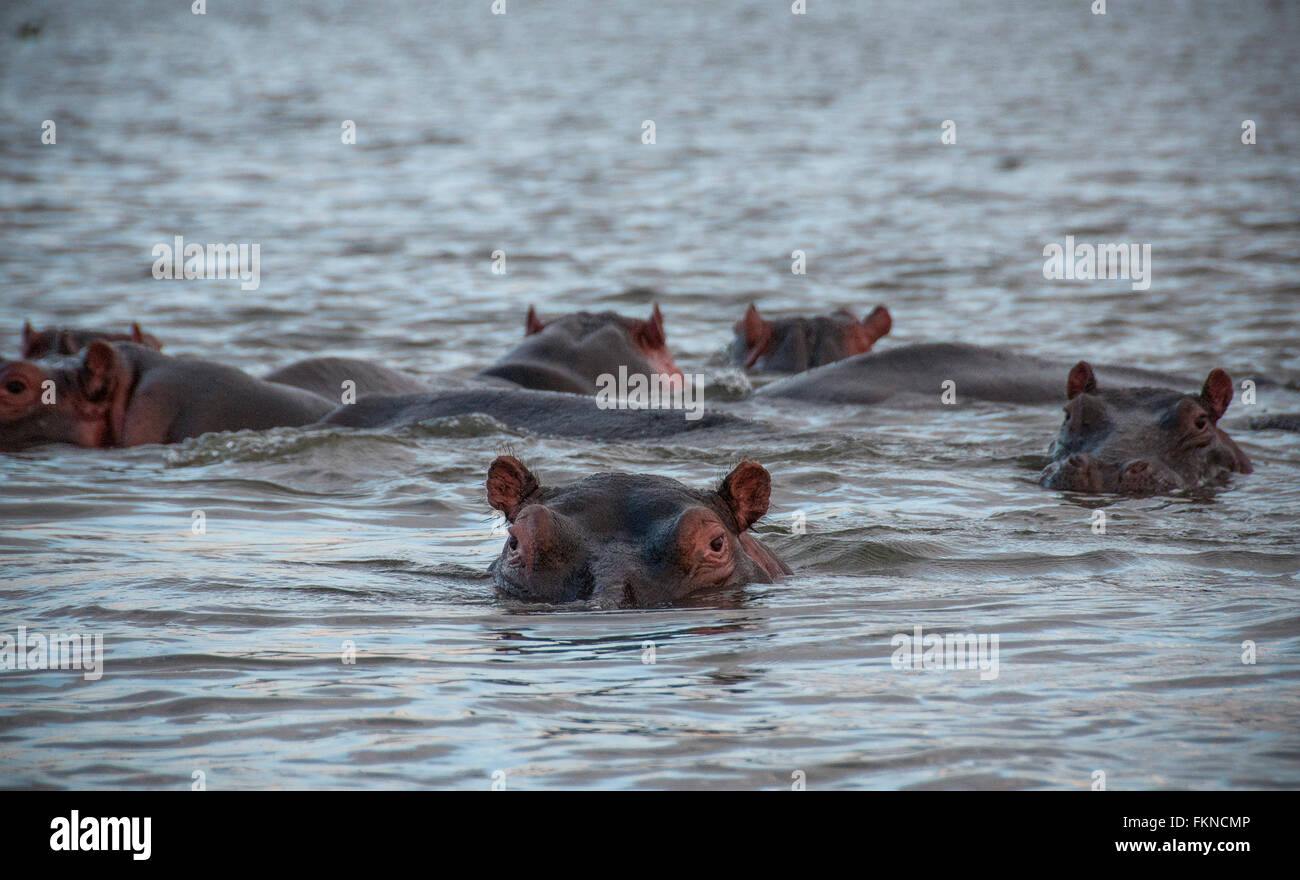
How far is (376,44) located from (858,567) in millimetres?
68247

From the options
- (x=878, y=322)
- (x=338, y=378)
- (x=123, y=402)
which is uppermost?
(x=878, y=322)

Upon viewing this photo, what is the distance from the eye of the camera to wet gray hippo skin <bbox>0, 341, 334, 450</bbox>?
1215cm

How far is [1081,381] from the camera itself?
1159 cm

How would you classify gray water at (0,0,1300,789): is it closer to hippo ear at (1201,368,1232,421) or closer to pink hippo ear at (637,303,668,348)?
hippo ear at (1201,368,1232,421)

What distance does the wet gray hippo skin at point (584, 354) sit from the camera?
14555mm

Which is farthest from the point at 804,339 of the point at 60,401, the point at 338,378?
the point at 60,401

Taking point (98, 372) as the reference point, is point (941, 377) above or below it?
below

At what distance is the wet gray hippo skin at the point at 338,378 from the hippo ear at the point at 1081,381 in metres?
4.84

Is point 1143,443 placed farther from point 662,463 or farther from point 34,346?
point 34,346

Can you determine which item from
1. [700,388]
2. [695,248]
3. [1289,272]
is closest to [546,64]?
[695,248]

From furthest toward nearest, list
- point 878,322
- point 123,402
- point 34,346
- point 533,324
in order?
point 878,322
point 533,324
point 34,346
point 123,402

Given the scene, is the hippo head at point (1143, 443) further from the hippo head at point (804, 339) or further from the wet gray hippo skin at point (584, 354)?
the hippo head at point (804, 339)

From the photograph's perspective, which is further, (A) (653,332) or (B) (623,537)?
(A) (653,332)

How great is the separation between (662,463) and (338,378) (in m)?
3.41
